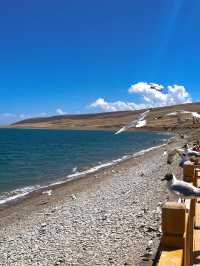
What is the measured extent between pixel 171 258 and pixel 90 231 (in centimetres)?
1091

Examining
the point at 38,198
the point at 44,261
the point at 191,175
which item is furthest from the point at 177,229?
the point at 38,198

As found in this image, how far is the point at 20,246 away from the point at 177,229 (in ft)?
37.6

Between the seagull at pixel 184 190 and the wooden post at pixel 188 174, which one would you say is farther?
the wooden post at pixel 188 174

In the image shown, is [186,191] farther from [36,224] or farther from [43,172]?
[43,172]

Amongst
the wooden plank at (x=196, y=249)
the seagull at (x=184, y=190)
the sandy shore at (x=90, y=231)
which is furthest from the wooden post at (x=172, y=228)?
the sandy shore at (x=90, y=231)

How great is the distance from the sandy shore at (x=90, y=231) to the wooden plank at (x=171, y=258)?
21.2 ft

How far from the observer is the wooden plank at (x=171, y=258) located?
198 inches

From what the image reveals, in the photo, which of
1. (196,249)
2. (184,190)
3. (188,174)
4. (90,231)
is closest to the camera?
(196,249)

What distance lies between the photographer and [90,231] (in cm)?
1588

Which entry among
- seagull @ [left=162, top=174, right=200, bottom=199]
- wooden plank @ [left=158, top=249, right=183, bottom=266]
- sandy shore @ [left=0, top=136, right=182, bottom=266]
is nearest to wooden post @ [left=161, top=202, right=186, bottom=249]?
wooden plank @ [left=158, top=249, right=183, bottom=266]

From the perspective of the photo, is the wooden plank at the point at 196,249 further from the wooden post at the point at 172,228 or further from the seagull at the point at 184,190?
the wooden post at the point at 172,228

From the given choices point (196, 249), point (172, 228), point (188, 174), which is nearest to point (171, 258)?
point (172, 228)

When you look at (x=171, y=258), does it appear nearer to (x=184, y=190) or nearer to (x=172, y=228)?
(x=172, y=228)

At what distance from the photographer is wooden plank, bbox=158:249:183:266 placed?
5.02 m
